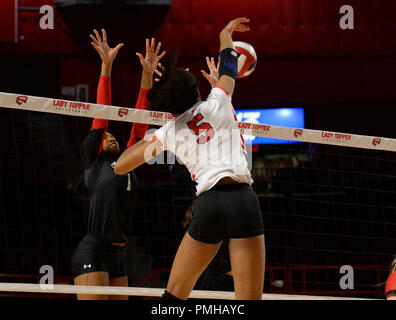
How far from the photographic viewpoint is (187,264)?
2908 millimetres

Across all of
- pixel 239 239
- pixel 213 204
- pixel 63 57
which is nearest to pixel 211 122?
pixel 213 204

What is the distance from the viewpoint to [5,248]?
9.67 m

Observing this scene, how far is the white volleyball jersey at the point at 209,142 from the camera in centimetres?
296

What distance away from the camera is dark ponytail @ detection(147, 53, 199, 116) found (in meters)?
2.97

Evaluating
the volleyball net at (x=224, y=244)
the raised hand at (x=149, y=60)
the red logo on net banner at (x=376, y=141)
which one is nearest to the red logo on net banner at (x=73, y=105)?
the raised hand at (x=149, y=60)

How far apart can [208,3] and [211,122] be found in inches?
358

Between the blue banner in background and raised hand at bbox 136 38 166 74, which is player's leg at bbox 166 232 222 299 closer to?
raised hand at bbox 136 38 166 74

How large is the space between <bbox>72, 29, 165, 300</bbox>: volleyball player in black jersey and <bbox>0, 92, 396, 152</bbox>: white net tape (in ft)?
0.24

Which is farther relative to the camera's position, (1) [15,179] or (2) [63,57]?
(2) [63,57]

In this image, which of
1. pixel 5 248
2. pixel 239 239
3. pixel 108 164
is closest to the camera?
pixel 239 239

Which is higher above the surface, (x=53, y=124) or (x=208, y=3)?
(x=208, y=3)

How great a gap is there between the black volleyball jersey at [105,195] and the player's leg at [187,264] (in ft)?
5.26

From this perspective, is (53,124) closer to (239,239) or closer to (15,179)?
(15,179)

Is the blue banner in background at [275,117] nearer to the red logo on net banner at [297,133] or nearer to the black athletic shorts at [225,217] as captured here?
the red logo on net banner at [297,133]
